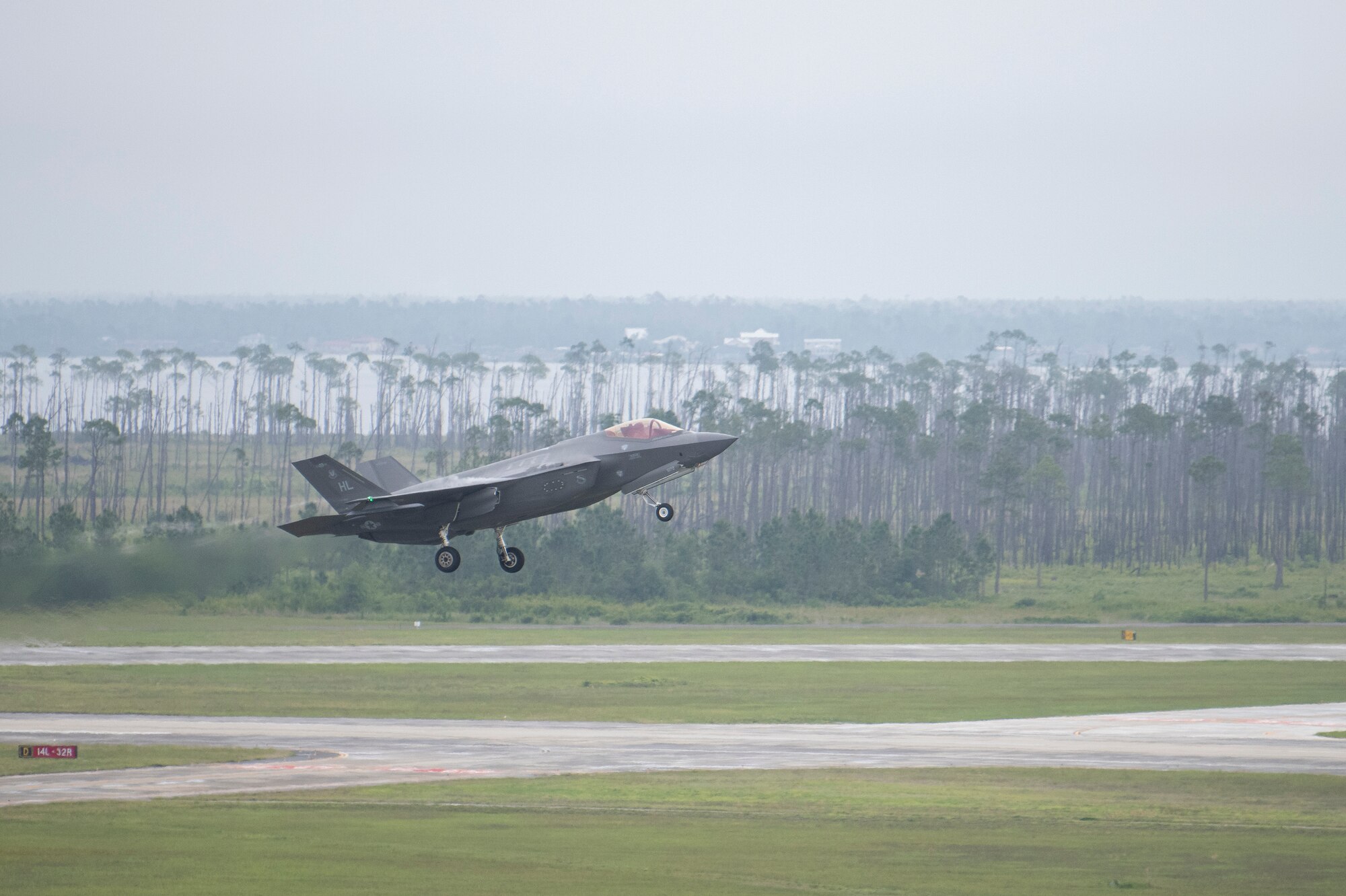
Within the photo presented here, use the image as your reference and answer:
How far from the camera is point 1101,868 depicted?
6012 centimetres

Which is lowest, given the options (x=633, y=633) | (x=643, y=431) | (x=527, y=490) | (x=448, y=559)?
(x=633, y=633)

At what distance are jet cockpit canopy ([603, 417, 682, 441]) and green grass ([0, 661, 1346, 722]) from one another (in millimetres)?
49419

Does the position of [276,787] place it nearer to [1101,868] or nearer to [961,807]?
[961,807]

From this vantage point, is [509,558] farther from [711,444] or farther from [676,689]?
[676,689]

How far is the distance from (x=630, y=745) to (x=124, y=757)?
1109 inches

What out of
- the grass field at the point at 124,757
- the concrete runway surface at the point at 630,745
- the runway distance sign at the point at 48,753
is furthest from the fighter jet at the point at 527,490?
the runway distance sign at the point at 48,753

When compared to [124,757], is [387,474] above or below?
above

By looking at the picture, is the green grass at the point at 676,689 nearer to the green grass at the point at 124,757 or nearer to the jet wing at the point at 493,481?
the green grass at the point at 124,757

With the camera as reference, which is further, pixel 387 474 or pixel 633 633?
pixel 633 633

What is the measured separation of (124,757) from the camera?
269 feet

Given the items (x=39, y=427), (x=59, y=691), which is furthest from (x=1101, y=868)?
(x=39, y=427)

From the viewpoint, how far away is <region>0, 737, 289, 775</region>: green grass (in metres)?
79.9

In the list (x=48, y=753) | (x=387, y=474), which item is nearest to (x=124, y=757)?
(x=48, y=753)

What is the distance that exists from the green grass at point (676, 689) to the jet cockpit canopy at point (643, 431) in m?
49.4
